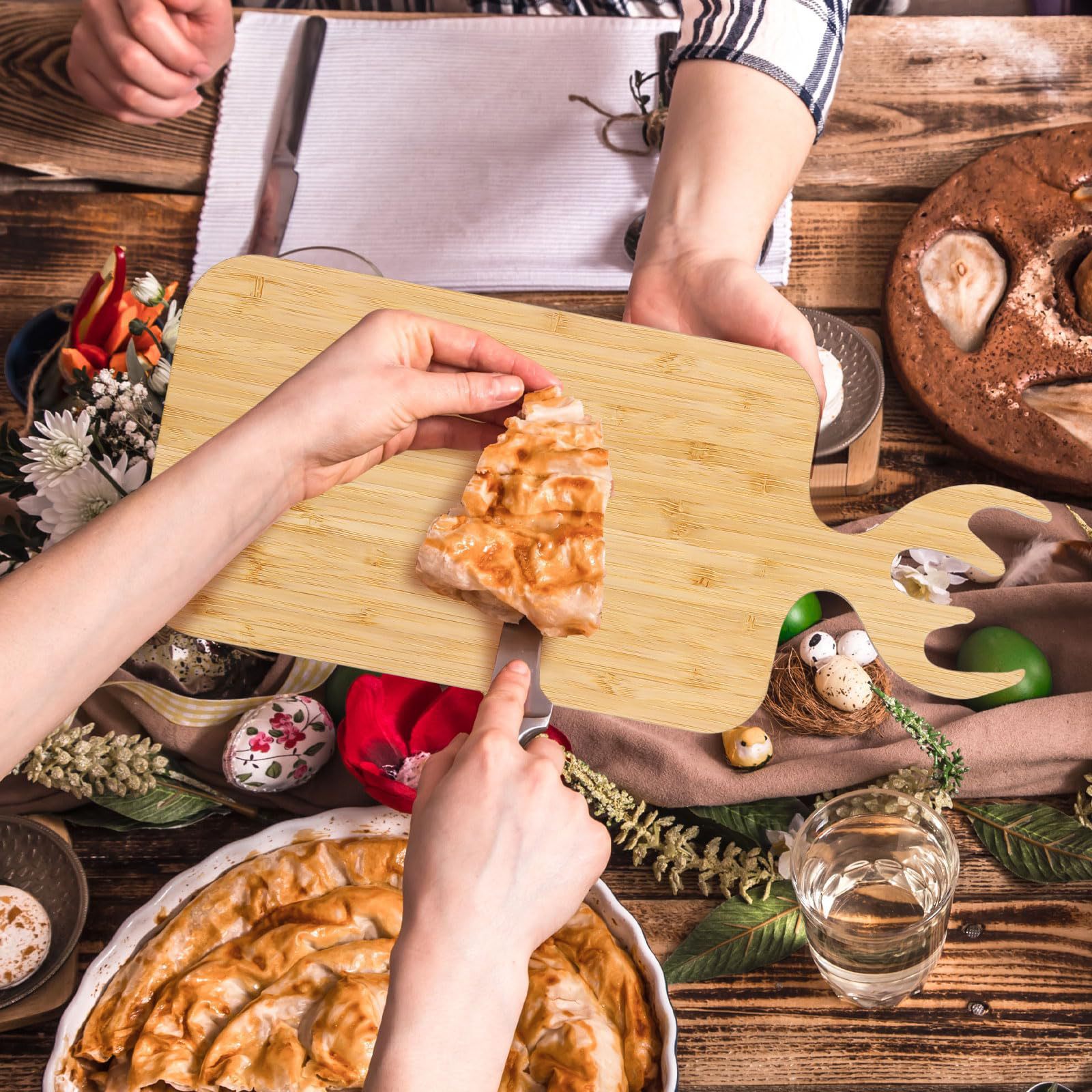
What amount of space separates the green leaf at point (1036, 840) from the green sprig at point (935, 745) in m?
0.10

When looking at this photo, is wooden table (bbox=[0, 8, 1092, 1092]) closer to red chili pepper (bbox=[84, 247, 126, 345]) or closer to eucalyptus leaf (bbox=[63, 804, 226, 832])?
eucalyptus leaf (bbox=[63, 804, 226, 832])

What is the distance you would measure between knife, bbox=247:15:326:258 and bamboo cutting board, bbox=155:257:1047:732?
23.5 inches

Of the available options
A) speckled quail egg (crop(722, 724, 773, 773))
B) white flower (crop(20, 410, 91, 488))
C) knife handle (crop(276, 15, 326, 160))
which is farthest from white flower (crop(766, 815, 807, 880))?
knife handle (crop(276, 15, 326, 160))

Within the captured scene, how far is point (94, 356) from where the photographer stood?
170cm

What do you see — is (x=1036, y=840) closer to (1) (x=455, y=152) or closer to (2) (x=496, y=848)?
(2) (x=496, y=848)

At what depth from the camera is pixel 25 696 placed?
4.12 feet

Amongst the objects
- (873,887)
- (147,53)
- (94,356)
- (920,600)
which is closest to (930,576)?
(920,600)

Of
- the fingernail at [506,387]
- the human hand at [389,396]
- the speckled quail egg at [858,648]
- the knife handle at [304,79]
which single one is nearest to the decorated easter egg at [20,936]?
the human hand at [389,396]

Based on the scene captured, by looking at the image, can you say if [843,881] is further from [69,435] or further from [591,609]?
[69,435]

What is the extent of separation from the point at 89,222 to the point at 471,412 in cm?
132

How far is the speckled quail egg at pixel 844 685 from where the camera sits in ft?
5.75

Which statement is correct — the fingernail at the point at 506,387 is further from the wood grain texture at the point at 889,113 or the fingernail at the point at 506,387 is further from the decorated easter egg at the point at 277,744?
the wood grain texture at the point at 889,113

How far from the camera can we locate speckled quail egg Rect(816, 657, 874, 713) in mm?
1754

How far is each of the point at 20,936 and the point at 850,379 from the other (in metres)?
1.91
